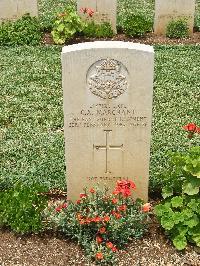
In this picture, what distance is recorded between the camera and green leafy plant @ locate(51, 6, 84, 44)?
10570 mm

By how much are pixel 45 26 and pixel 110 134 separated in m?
7.03

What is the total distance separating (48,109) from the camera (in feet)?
25.3

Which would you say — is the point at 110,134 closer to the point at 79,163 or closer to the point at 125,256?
the point at 79,163

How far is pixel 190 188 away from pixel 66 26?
21.4ft

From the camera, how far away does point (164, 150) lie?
6.39 m

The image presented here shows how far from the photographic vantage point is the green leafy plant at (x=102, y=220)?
4.68 m

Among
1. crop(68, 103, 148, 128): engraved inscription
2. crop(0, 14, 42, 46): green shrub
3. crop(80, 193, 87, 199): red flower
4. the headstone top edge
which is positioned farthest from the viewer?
crop(0, 14, 42, 46): green shrub

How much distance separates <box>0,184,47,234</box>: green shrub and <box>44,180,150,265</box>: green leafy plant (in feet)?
0.40

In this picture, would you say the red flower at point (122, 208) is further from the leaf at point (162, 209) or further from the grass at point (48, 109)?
the grass at point (48, 109)

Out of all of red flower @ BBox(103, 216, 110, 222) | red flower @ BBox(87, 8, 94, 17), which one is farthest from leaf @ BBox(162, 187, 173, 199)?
red flower @ BBox(87, 8, 94, 17)

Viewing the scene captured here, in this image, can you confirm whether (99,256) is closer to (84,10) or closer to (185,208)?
(185,208)

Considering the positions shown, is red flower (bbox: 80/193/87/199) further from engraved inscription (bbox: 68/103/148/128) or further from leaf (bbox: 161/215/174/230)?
leaf (bbox: 161/215/174/230)

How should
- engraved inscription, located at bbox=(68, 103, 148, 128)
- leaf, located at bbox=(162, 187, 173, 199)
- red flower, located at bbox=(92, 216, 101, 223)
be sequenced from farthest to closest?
1. leaf, located at bbox=(162, 187, 173, 199)
2. engraved inscription, located at bbox=(68, 103, 148, 128)
3. red flower, located at bbox=(92, 216, 101, 223)

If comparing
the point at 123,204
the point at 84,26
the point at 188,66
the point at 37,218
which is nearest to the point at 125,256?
the point at 123,204
